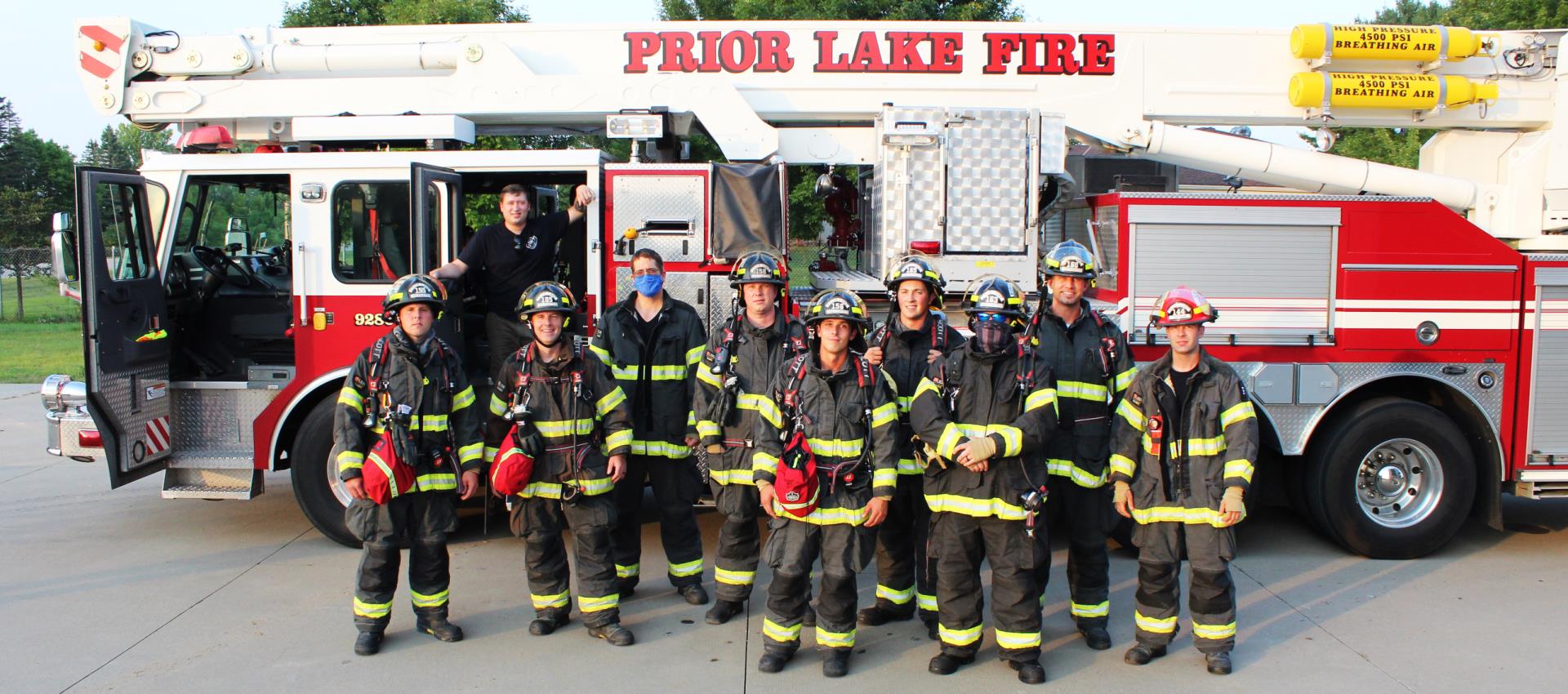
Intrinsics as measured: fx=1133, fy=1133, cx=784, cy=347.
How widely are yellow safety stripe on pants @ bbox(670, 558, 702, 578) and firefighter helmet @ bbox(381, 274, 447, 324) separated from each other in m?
1.72

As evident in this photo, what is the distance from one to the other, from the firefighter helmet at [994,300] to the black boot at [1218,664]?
166cm

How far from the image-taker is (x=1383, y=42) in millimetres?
6730

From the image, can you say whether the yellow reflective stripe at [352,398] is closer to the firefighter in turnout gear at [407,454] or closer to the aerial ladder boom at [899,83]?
the firefighter in turnout gear at [407,454]

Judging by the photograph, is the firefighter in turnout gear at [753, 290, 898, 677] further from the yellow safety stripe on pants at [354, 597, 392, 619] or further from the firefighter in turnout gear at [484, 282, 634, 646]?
the yellow safety stripe on pants at [354, 597, 392, 619]

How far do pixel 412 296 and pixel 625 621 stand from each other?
1.84 metres

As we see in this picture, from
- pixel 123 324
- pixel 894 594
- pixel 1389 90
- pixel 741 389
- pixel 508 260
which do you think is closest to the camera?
pixel 741 389

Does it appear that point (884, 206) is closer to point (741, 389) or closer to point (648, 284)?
point (648, 284)

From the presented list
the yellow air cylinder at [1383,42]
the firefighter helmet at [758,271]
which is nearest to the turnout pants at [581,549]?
the firefighter helmet at [758,271]

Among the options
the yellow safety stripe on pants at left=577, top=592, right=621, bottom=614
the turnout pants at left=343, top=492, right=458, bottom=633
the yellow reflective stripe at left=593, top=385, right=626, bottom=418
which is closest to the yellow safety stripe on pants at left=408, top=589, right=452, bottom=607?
the turnout pants at left=343, top=492, right=458, bottom=633

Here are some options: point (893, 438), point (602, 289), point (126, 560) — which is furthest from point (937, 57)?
point (126, 560)

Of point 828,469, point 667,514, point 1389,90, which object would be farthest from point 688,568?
point 1389,90

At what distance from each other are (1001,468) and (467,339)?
3.48 m

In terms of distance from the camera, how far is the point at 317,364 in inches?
251

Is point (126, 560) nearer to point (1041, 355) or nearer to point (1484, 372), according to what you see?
point (1041, 355)
